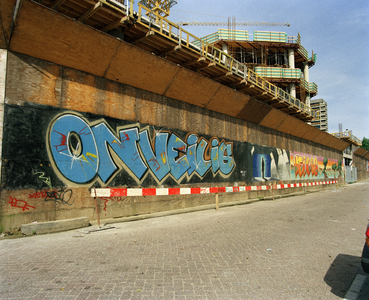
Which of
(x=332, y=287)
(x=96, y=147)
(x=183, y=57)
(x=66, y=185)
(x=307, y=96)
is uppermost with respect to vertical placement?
(x=307, y=96)

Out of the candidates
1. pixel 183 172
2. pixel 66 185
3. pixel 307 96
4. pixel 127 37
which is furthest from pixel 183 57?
pixel 307 96

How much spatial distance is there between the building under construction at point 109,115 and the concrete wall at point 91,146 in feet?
0.11

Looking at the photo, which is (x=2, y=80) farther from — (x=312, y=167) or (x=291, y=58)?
(x=291, y=58)

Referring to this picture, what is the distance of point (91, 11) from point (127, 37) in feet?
7.79

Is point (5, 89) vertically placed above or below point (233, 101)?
below

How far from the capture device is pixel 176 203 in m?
11.7

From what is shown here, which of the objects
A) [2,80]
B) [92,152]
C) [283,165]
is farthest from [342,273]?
[283,165]

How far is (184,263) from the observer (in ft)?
14.9

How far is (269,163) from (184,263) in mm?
17138

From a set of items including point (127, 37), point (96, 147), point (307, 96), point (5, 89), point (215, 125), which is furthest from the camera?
point (307, 96)

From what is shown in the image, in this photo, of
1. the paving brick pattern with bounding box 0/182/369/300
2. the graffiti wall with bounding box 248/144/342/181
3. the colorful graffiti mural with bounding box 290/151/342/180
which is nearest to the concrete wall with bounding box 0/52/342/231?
the paving brick pattern with bounding box 0/182/369/300

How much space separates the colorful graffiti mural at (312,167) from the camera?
2508 centimetres

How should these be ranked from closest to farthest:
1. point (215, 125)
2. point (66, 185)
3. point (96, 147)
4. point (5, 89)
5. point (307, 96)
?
point (5, 89) < point (66, 185) < point (96, 147) < point (215, 125) < point (307, 96)

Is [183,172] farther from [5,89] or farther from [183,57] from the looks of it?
[5,89]
